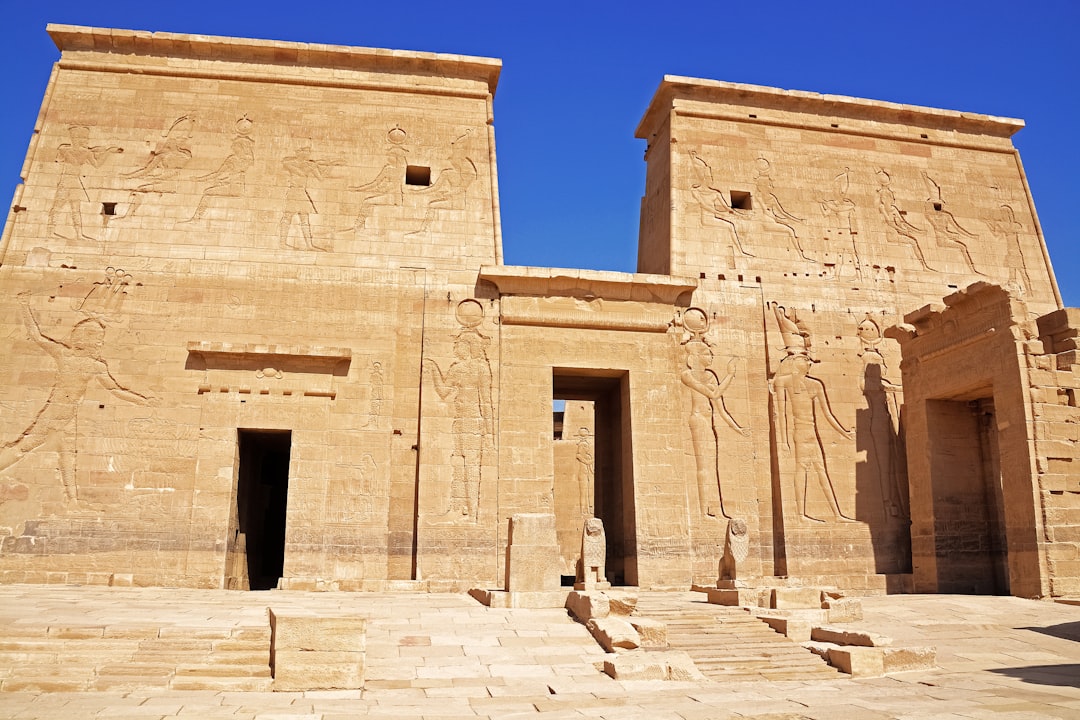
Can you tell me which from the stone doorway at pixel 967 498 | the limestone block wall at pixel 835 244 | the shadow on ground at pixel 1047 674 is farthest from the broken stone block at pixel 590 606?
the stone doorway at pixel 967 498

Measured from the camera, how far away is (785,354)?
48.9ft

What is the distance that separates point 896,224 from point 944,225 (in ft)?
3.54

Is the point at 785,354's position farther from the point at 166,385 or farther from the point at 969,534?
the point at 166,385

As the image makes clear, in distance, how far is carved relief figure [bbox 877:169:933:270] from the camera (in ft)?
53.4

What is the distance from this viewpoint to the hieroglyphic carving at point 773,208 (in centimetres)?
1581

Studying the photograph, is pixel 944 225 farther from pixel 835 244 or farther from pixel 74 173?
pixel 74 173

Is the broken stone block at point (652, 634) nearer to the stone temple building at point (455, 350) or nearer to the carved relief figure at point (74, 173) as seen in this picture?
the stone temple building at point (455, 350)

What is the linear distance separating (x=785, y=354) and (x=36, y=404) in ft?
40.3

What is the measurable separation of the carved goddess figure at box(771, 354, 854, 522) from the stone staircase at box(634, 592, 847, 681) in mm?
4829

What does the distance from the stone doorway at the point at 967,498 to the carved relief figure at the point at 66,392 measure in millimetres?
12784

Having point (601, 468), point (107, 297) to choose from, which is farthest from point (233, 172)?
point (601, 468)

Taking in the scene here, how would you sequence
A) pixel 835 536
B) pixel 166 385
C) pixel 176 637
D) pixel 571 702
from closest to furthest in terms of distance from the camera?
1. pixel 571 702
2. pixel 176 637
3. pixel 166 385
4. pixel 835 536

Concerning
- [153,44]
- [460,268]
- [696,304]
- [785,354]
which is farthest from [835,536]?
[153,44]

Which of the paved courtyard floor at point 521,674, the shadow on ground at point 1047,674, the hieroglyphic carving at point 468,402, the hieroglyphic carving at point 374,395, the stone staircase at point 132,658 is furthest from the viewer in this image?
the hieroglyphic carving at point 374,395
